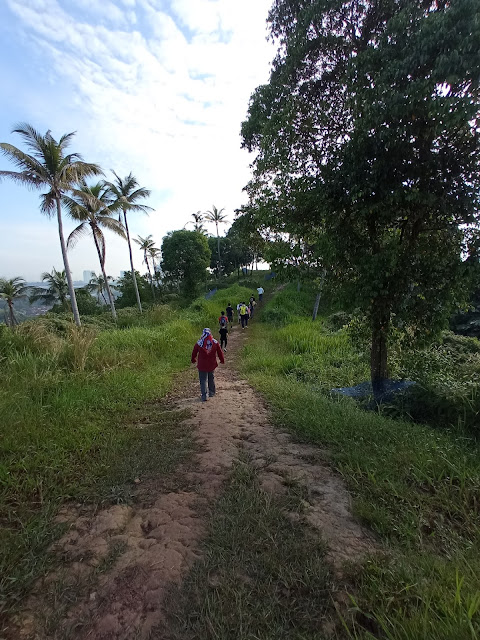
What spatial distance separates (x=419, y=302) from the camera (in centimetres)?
430

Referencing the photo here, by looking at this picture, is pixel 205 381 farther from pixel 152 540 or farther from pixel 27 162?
pixel 27 162

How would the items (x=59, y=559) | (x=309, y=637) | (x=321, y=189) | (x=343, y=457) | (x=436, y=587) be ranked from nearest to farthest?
(x=309, y=637) → (x=436, y=587) → (x=59, y=559) → (x=343, y=457) → (x=321, y=189)

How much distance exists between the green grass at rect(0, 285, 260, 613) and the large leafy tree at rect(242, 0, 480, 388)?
370 centimetres

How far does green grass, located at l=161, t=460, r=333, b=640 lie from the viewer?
168 centimetres

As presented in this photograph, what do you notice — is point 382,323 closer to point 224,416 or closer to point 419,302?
point 419,302

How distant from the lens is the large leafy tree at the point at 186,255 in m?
27.0

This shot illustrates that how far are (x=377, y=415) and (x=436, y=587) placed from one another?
3013 millimetres

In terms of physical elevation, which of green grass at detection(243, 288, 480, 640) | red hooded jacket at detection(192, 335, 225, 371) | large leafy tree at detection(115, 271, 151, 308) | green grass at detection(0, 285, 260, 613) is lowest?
green grass at detection(243, 288, 480, 640)

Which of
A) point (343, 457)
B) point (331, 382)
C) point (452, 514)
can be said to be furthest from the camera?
point (331, 382)

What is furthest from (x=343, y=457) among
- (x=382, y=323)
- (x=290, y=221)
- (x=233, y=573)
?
(x=290, y=221)

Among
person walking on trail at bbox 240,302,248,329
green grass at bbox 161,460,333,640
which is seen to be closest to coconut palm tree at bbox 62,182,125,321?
person walking on trail at bbox 240,302,248,329

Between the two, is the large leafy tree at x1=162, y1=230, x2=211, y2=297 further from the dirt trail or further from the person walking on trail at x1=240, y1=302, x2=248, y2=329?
the dirt trail

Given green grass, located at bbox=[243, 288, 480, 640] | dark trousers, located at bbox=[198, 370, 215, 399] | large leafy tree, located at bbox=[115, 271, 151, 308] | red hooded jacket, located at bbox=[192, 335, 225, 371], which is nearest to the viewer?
green grass, located at bbox=[243, 288, 480, 640]

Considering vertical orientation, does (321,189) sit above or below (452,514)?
above
